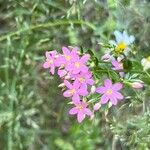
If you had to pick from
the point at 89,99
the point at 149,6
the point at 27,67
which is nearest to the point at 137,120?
the point at 89,99

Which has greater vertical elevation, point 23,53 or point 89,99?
point 23,53

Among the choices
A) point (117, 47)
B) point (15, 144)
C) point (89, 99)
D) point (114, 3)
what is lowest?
point (15, 144)

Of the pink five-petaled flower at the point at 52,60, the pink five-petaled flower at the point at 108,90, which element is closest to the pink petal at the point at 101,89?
the pink five-petaled flower at the point at 108,90

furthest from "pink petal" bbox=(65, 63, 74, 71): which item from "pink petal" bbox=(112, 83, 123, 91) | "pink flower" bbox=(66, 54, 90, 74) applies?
"pink petal" bbox=(112, 83, 123, 91)

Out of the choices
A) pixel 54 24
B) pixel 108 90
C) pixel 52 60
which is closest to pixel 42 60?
pixel 54 24

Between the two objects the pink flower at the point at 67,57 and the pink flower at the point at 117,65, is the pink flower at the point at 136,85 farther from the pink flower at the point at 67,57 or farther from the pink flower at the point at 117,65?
the pink flower at the point at 67,57

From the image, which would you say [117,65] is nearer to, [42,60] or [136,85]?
[136,85]

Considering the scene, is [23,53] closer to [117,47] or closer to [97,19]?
[97,19]
